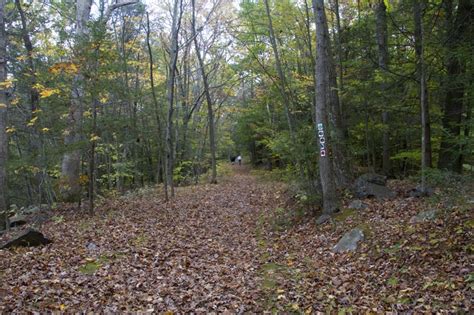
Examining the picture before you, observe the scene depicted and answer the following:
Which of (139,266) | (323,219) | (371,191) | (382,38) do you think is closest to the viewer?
(139,266)

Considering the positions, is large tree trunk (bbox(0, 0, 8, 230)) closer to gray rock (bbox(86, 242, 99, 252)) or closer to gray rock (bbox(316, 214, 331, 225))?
gray rock (bbox(86, 242, 99, 252))

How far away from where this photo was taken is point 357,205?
891cm

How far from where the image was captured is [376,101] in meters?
10.5

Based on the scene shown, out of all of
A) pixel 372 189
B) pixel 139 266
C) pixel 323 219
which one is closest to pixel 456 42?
pixel 372 189

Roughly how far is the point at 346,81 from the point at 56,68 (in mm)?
9498

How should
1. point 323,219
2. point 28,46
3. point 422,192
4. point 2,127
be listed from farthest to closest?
point 28,46 → point 2,127 → point 323,219 → point 422,192

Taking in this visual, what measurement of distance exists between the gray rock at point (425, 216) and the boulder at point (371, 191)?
7.93ft

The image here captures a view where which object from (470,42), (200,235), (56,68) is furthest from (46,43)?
(470,42)

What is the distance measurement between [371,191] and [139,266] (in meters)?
6.33

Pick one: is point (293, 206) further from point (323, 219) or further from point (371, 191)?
point (371, 191)

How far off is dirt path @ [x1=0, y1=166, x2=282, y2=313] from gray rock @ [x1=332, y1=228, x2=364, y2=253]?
1649 millimetres


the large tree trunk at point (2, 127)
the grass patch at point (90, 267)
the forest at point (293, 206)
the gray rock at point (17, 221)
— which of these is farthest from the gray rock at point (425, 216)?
the gray rock at point (17, 221)

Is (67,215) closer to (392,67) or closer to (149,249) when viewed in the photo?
(149,249)

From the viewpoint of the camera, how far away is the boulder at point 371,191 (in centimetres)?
952
